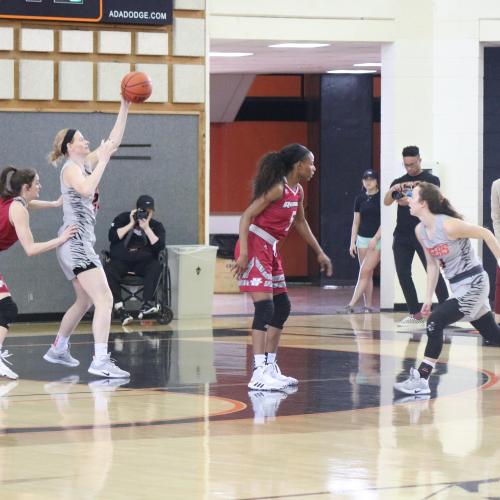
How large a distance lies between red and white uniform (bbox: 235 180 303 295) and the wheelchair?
5.68 m

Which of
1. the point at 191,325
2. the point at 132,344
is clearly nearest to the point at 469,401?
the point at 132,344

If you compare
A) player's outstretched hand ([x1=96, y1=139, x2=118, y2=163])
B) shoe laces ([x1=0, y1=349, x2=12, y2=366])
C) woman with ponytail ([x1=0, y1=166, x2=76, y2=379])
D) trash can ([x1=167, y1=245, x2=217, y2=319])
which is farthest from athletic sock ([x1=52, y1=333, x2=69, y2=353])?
trash can ([x1=167, y1=245, x2=217, y2=319])

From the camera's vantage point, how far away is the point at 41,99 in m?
16.1

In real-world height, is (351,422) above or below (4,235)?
below

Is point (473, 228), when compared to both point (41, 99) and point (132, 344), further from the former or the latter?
point (41, 99)

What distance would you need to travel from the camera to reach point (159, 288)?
1603 centimetres

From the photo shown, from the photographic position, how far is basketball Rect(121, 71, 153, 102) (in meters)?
11.6

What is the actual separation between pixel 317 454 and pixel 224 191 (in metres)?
17.3

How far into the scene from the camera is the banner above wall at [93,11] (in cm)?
1572

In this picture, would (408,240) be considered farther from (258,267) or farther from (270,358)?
(258,267)

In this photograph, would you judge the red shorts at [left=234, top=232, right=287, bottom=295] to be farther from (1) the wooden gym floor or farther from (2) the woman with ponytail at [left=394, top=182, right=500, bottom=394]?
(2) the woman with ponytail at [left=394, top=182, right=500, bottom=394]

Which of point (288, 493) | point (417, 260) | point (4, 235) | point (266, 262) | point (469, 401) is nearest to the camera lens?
point (288, 493)

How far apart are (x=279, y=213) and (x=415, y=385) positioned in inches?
65.5

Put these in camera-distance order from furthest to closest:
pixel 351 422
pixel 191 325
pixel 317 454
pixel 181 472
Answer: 1. pixel 191 325
2. pixel 351 422
3. pixel 317 454
4. pixel 181 472
